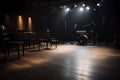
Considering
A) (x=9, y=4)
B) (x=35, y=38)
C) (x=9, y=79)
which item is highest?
(x=9, y=4)

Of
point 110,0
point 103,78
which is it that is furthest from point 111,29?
point 103,78

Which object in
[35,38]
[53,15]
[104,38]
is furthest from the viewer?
[53,15]

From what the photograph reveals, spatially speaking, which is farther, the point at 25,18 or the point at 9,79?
the point at 25,18

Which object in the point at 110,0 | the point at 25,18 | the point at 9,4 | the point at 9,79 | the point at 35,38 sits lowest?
the point at 9,79

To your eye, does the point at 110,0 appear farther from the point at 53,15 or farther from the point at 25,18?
the point at 25,18

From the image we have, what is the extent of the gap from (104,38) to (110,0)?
9.60 ft

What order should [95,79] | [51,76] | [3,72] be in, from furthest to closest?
[3,72]
[51,76]
[95,79]

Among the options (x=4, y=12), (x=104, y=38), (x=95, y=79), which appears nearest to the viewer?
(x=95, y=79)

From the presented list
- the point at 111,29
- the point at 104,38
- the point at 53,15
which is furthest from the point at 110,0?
the point at 53,15

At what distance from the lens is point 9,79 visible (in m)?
2.95

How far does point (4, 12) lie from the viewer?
865 cm

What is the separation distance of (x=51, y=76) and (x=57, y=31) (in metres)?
9.19

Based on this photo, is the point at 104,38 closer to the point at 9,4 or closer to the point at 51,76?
the point at 9,4

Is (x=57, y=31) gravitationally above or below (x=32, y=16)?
below
